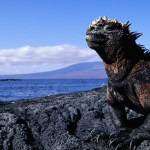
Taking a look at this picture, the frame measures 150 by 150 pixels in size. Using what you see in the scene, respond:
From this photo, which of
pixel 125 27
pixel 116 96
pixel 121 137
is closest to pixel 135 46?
pixel 125 27

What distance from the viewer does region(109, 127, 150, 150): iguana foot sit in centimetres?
545

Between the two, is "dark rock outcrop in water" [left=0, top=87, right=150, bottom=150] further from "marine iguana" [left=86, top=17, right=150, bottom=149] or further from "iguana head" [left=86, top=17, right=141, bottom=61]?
"iguana head" [left=86, top=17, right=141, bottom=61]

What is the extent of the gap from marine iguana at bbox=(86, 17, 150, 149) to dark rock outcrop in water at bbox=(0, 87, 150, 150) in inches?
8.1

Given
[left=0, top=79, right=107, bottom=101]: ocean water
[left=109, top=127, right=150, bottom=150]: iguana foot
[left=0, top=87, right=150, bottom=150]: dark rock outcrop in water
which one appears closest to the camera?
[left=109, top=127, right=150, bottom=150]: iguana foot

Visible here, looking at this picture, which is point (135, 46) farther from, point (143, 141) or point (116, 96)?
point (143, 141)

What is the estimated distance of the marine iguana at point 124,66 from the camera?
18.1 ft

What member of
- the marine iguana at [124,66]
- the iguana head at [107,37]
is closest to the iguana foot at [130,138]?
the marine iguana at [124,66]

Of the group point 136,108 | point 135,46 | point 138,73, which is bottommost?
point 136,108

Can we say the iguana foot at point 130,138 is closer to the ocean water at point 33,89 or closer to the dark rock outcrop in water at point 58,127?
the dark rock outcrop in water at point 58,127

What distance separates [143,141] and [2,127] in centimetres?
195

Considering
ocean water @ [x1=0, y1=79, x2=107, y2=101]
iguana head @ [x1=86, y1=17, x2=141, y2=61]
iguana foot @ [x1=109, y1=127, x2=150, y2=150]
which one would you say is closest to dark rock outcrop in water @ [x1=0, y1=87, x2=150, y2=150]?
iguana foot @ [x1=109, y1=127, x2=150, y2=150]

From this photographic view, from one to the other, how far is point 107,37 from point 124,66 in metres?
0.44

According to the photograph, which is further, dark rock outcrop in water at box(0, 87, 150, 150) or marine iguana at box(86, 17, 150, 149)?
dark rock outcrop in water at box(0, 87, 150, 150)

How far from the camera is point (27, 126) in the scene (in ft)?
20.0
